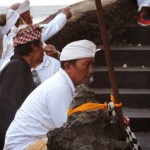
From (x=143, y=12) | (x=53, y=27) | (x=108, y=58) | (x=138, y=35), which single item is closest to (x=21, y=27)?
(x=53, y=27)

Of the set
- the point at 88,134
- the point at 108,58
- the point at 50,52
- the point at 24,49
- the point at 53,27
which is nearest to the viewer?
the point at 88,134

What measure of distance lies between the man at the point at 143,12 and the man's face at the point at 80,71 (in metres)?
4.54

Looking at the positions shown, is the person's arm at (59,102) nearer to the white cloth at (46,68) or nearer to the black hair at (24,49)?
the black hair at (24,49)

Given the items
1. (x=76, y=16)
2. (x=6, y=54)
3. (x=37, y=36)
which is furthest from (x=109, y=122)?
(x=76, y=16)

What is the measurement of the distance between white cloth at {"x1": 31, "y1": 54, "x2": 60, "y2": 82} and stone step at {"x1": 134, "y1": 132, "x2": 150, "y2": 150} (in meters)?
1.53

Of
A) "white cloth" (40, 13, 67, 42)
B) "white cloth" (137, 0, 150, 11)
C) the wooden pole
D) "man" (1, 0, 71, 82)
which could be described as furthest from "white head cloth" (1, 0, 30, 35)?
the wooden pole

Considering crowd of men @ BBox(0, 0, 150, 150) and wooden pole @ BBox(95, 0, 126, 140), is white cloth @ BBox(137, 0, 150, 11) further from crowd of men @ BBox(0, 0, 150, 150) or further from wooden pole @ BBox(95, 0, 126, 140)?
wooden pole @ BBox(95, 0, 126, 140)

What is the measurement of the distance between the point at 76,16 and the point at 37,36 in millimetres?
2763

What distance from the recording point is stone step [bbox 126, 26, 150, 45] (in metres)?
8.67

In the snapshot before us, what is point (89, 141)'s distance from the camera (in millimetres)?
3482

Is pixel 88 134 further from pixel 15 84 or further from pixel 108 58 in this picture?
pixel 15 84

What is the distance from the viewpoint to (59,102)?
420cm

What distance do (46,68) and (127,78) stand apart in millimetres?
2198

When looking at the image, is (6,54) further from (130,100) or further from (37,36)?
(130,100)
